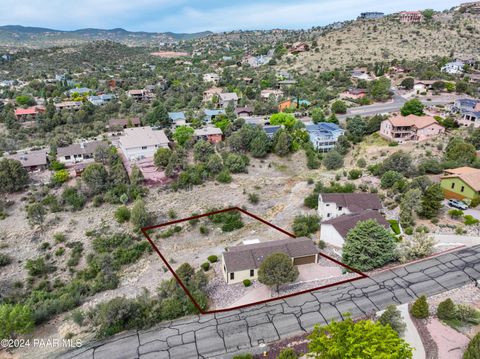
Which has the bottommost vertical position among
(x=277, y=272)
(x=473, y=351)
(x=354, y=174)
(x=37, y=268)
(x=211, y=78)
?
(x=37, y=268)

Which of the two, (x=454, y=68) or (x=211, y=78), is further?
(x=211, y=78)

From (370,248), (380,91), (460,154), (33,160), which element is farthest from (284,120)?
(33,160)

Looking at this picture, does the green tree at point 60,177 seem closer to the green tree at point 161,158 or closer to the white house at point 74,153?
the white house at point 74,153

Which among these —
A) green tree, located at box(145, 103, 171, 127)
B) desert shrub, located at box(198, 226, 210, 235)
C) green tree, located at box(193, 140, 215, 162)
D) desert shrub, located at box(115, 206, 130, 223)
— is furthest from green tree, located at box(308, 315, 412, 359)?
green tree, located at box(145, 103, 171, 127)

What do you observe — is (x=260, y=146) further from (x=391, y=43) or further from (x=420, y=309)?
(x=391, y=43)

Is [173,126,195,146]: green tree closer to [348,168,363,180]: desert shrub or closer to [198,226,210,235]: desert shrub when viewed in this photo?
[198,226,210,235]: desert shrub

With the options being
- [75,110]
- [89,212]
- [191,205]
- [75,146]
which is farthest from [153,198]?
[75,110]

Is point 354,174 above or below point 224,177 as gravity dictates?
above
